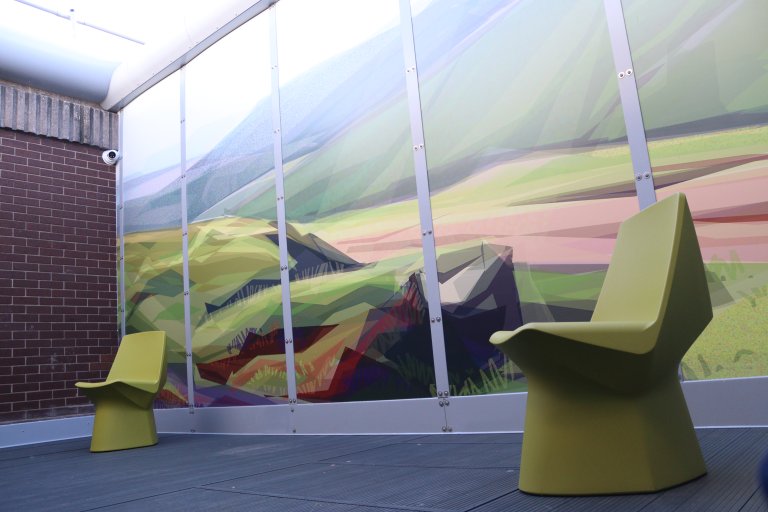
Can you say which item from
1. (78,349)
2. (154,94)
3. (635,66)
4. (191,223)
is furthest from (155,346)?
(635,66)

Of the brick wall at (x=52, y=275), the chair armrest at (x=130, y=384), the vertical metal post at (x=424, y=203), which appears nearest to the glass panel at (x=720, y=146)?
the vertical metal post at (x=424, y=203)

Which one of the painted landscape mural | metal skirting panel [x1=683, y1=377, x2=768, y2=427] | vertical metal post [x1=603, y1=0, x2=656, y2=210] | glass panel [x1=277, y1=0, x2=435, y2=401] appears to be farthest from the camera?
glass panel [x1=277, y1=0, x2=435, y2=401]

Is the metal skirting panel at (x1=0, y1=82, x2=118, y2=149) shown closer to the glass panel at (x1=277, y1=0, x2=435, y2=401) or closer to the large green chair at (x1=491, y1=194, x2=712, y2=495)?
the glass panel at (x1=277, y1=0, x2=435, y2=401)

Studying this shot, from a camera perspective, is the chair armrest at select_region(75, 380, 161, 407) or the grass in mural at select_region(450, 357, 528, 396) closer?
the grass in mural at select_region(450, 357, 528, 396)

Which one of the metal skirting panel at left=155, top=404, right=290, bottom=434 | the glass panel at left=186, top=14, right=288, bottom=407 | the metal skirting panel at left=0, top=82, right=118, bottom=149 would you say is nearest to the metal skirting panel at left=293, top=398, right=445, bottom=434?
the metal skirting panel at left=155, top=404, right=290, bottom=434

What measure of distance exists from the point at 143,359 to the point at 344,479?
107 inches

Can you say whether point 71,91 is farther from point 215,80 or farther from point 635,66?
point 635,66

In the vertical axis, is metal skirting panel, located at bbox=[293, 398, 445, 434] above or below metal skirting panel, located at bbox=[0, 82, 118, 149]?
below

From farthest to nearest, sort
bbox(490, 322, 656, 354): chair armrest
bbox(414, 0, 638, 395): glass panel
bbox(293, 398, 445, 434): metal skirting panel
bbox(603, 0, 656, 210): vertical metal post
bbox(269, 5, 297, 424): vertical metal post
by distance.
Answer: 1. bbox(269, 5, 297, 424): vertical metal post
2. bbox(293, 398, 445, 434): metal skirting panel
3. bbox(414, 0, 638, 395): glass panel
4. bbox(603, 0, 656, 210): vertical metal post
5. bbox(490, 322, 656, 354): chair armrest

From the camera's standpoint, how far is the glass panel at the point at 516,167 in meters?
2.87

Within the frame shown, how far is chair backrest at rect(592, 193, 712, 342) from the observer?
162 centimetres

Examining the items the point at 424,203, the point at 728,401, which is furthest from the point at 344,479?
the point at 424,203

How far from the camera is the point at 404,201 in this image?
3670 mm

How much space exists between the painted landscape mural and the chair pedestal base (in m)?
1.00
